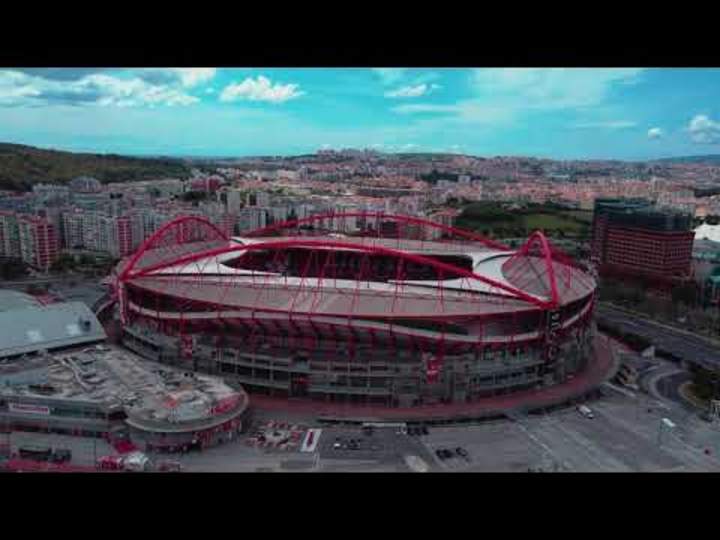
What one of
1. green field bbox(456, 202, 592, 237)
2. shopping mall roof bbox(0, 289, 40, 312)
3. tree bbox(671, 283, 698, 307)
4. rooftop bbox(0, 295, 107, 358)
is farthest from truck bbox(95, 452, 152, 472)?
green field bbox(456, 202, 592, 237)

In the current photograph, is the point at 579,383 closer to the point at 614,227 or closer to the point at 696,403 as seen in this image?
the point at 696,403

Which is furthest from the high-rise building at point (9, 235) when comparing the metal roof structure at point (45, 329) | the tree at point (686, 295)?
the tree at point (686, 295)

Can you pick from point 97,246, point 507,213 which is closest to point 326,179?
point 507,213

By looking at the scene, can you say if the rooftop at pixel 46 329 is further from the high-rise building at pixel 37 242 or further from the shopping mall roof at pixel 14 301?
the high-rise building at pixel 37 242

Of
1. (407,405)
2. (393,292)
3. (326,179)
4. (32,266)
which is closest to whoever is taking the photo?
(407,405)
